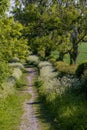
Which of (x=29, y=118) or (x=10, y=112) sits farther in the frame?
(x=10, y=112)

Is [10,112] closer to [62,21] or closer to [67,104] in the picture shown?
[67,104]

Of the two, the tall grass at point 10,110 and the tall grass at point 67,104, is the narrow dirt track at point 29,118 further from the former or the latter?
the tall grass at point 67,104

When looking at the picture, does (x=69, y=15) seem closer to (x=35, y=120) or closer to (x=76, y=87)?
(x=76, y=87)

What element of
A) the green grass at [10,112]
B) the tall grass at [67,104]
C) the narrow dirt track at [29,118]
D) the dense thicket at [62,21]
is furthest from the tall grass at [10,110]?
the dense thicket at [62,21]

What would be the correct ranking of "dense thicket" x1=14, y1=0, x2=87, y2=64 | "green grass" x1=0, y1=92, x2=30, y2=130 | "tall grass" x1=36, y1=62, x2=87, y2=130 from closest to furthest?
"tall grass" x1=36, y1=62, x2=87, y2=130, "green grass" x1=0, y1=92, x2=30, y2=130, "dense thicket" x1=14, y1=0, x2=87, y2=64

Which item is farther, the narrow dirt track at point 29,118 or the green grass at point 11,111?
the green grass at point 11,111

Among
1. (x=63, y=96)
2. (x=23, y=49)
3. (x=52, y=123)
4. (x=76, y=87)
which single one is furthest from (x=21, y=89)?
(x=52, y=123)

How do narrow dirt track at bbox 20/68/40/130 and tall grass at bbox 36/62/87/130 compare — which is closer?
tall grass at bbox 36/62/87/130

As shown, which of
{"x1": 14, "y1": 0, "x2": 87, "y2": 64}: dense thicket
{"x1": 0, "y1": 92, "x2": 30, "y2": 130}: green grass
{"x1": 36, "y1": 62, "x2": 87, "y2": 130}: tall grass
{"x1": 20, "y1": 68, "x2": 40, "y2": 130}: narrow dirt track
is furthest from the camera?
{"x1": 14, "y1": 0, "x2": 87, "y2": 64}: dense thicket

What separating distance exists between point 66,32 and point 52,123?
94.7 feet

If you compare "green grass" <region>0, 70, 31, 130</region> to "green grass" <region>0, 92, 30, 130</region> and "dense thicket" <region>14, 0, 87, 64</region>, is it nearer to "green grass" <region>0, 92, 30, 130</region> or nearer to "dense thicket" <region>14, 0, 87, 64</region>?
"green grass" <region>0, 92, 30, 130</region>

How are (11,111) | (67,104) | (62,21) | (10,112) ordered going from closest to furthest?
(67,104), (10,112), (11,111), (62,21)

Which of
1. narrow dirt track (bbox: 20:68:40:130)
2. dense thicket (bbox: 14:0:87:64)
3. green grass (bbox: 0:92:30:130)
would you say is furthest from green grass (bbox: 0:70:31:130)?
dense thicket (bbox: 14:0:87:64)

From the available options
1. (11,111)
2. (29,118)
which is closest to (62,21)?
(11,111)
